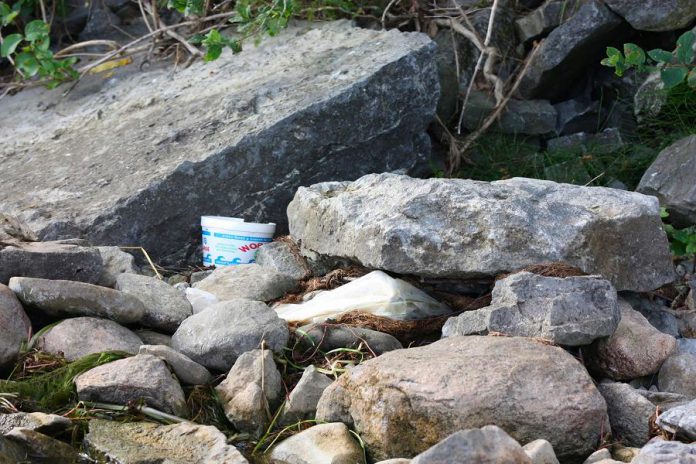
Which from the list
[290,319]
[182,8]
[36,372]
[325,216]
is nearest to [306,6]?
[182,8]

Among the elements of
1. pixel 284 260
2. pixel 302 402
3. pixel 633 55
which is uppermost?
pixel 633 55

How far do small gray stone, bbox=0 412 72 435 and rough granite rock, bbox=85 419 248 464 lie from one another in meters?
0.09

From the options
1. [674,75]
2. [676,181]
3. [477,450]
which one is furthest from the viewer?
[676,181]

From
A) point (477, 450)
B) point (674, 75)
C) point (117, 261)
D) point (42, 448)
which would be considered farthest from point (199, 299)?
point (674, 75)

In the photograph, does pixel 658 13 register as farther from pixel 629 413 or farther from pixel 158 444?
pixel 158 444

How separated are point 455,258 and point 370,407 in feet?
3.11

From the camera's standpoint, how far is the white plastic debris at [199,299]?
3988 mm

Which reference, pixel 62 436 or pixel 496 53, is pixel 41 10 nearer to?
pixel 496 53

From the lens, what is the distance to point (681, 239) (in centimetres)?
470

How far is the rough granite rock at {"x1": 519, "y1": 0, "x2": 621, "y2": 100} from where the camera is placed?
18.6 ft

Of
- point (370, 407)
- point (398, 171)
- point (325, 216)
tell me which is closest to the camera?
point (370, 407)

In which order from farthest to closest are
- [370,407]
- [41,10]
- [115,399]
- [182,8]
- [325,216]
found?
1. [41,10]
2. [182,8]
3. [325,216]
4. [115,399]
5. [370,407]

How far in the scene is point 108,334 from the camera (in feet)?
11.7

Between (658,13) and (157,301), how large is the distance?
3345mm
